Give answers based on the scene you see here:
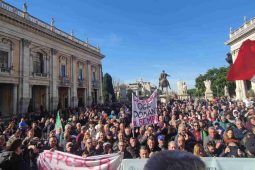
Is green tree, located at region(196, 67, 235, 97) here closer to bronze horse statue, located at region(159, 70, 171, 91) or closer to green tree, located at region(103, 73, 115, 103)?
green tree, located at region(103, 73, 115, 103)

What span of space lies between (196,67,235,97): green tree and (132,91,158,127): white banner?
60886mm

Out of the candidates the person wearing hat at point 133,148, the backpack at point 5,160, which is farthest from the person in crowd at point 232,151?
the backpack at point 5,160

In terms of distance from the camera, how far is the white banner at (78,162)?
16.1 feet

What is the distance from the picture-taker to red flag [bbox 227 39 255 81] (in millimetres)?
4379

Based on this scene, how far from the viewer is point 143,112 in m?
8.41

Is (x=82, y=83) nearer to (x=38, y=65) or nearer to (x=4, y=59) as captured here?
(x=38, y=65)

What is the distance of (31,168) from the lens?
554 cm

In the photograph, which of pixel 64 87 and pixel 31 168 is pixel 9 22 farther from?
pixel 31 168

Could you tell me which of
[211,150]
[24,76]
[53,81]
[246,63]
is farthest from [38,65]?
[246,63]

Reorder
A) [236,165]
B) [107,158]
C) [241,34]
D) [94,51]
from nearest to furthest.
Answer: [236,165] < [107,158] < [241,34] < [94,51]

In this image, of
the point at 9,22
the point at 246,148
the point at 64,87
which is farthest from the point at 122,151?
the point at 64,87

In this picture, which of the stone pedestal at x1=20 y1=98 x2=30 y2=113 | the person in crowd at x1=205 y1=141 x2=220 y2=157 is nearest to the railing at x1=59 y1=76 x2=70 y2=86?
the stone pedestal at x1=20 y1=98 x2=30 y2=113

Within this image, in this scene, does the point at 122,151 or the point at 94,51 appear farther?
the point at 94,51

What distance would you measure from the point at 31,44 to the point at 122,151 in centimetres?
2328
